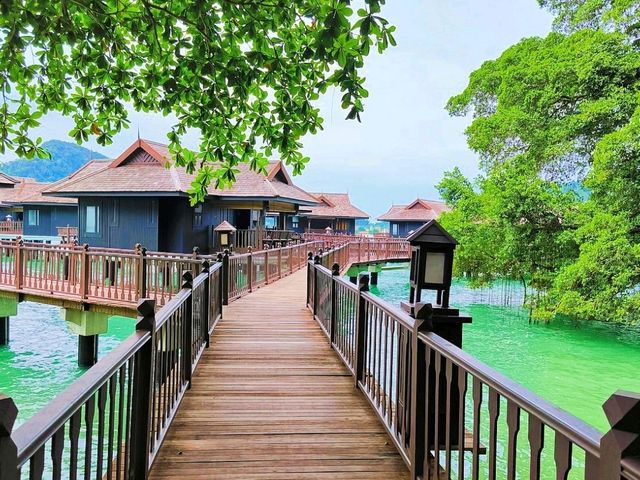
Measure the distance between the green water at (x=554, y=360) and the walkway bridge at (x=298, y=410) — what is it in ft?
13.1

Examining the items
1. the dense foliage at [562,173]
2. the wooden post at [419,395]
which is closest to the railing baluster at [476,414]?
the wooden post at [419,395]

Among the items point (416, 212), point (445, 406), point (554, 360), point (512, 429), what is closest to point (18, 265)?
point (445, 406)

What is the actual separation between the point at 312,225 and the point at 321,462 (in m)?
44.0

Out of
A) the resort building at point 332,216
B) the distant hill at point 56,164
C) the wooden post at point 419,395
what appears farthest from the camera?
the distant hill at point 56,164

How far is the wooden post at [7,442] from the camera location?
3.63 ft

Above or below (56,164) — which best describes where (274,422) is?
below

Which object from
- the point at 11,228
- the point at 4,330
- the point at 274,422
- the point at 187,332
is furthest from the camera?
the point at 11,228

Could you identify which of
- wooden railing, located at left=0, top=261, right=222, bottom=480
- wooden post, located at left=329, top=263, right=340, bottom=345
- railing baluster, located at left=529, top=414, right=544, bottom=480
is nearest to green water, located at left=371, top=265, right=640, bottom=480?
wooden post, located at left=329, top=263, right=340, bottom=345

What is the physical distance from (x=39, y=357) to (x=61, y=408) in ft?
46.2

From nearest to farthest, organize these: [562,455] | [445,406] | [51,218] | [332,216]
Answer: [562,455] → [445,406] → [51,218] → [332,216]

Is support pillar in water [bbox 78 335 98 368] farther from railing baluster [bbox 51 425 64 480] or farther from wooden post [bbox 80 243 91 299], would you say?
railing baluster [bbox 51 425 64 480]

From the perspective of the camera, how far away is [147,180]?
18.4 m

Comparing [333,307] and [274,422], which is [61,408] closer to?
[274,422]

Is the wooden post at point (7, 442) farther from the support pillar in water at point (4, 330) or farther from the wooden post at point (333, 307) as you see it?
the support pillar in water at point (4, 330)
